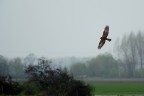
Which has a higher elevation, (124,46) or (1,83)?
(124,46)

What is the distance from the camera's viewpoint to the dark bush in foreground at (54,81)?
86.1ft

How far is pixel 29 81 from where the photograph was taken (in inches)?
1158

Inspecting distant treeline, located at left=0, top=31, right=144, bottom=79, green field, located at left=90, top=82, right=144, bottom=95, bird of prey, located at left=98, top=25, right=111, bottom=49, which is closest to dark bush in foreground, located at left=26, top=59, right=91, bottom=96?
bird of prey, located at left=98, top=25, right=111, bottom=49

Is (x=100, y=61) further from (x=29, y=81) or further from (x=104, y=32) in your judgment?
(x=104, y=32)

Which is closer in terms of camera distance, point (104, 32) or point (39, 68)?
point (104, 32)

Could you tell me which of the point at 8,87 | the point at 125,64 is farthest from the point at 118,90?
the point at 125,64

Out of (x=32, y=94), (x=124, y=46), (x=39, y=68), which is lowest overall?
(x=32, y=94)

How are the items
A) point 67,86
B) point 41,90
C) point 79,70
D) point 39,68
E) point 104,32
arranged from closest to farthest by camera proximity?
point 104,32
point 67,86
point 41,90
point 39,68
point 79,70

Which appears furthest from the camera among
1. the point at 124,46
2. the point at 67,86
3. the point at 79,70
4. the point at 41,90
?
the point at 124,46

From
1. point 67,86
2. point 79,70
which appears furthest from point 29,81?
point 79,70

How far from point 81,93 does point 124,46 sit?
3276 inches

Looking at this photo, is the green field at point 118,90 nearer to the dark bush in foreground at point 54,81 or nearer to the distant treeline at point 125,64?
the dark bush in foreground at point 54,81

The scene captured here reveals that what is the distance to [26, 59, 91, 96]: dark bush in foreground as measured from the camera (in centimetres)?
2625

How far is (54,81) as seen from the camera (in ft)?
90.5
